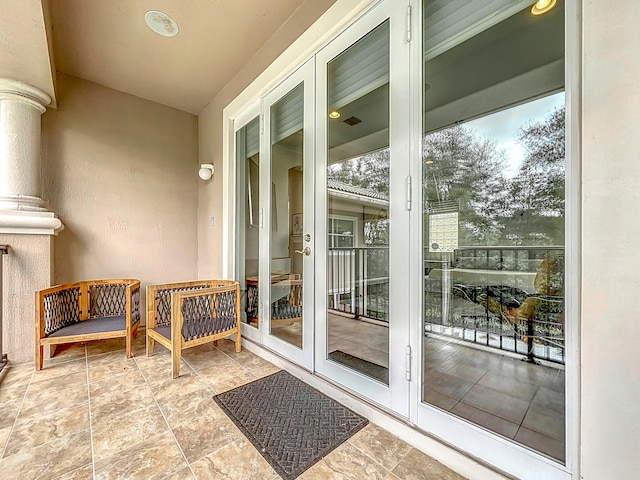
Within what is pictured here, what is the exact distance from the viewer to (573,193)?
3.32 feet

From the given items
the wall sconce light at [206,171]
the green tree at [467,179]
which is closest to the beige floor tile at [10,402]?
the wall sconce light at [206,171]

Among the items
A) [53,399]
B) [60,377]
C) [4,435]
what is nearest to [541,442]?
[4,435]

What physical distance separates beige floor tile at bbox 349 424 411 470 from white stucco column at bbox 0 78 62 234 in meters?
2.94

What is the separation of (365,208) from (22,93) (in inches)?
118

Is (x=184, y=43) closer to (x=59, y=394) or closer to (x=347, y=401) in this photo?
(x=59, y=394)

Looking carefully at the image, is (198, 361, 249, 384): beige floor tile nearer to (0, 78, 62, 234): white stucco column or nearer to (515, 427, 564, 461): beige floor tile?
(515, 427, 564, 461): beige floor tile

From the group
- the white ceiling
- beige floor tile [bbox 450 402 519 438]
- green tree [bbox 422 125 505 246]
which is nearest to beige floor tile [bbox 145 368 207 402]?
beige floor tile [bbox 450 402 519 438]

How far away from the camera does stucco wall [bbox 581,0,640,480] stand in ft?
2.77

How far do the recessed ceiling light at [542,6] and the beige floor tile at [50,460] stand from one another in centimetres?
278

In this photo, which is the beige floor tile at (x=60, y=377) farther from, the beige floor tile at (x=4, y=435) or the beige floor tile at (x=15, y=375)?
the beige floor tile at (x=4, y=435)

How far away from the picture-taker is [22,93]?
2.33m

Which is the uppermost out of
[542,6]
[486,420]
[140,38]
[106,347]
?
[140,38]

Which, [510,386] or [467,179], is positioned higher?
[467,179]

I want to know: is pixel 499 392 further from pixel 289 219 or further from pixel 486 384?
pixel 289 219
